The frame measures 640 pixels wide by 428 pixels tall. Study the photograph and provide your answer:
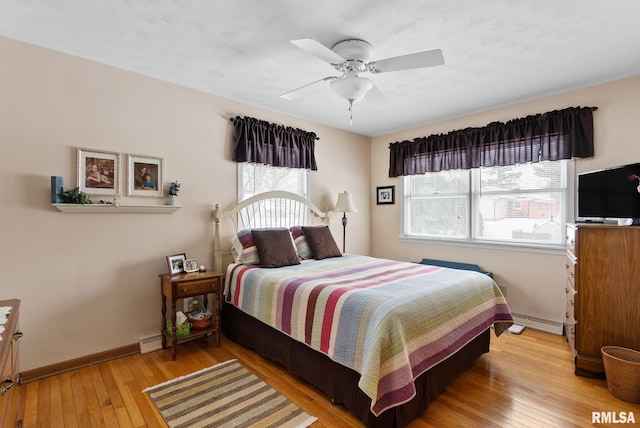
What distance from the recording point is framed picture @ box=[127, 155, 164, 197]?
108 inches

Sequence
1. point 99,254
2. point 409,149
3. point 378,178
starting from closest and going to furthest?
point 99,254
point 409,149
point 378,178

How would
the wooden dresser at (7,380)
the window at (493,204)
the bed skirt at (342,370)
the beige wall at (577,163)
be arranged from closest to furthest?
the wooden dresser at (7,380)
the bed skirt at (342,370)
the beige wall at (577,163)
the window at (493,204)

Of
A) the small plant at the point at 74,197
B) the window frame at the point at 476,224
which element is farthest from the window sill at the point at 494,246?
the small plant at the point at 74,197

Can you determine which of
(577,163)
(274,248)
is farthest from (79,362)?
(577,163)

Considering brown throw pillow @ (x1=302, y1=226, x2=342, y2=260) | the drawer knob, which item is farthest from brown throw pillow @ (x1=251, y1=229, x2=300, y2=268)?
the drawer knob

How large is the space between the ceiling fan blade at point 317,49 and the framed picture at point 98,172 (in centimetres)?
192

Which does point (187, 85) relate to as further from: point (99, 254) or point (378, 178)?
point (378, 178)

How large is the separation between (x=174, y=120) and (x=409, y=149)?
3.07m

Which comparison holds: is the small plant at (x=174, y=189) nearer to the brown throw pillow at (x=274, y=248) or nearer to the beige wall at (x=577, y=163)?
the brown throw pillow at (x=274, y=248)

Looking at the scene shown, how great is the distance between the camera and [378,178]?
16.2 ft

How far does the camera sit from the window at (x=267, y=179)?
3.54 metres

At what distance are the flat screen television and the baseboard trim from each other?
4.18 m

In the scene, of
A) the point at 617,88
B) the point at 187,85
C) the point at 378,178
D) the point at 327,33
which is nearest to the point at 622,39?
the point at 617,88

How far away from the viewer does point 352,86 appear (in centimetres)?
223
